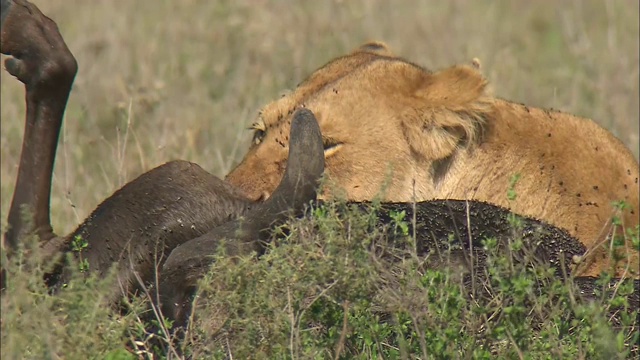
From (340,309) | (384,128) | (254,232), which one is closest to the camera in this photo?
(340,309)

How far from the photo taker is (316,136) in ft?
11.0

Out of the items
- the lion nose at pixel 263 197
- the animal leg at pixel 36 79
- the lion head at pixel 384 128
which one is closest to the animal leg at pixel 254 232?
the lion nose at pixel 263 197

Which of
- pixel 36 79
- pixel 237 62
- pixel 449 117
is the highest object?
pixel 36 79

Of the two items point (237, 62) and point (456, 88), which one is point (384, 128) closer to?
point (456, 88)

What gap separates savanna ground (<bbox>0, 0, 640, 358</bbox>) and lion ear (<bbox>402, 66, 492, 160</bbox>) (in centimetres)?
125

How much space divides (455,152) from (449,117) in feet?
0.45

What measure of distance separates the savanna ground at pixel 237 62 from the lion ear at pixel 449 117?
125cm

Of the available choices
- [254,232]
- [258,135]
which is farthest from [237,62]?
[254,232]

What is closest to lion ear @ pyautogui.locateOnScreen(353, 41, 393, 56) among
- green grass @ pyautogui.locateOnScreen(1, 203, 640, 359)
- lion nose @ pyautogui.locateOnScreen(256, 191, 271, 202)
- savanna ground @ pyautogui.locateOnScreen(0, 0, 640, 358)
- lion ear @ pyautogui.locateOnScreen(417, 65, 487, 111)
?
lion ear @ pyautogui.locateOnScreen(417, 65, 487, 111)

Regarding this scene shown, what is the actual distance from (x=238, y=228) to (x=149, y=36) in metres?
5.18

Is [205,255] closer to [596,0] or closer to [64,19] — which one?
[64,19]

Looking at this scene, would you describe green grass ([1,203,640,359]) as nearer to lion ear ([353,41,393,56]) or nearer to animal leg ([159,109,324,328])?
animal leg ([159,109,324,328])

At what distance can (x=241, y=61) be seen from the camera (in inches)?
316

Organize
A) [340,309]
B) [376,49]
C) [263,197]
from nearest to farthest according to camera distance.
→ [340,309]
[263,197]
[376,49]
